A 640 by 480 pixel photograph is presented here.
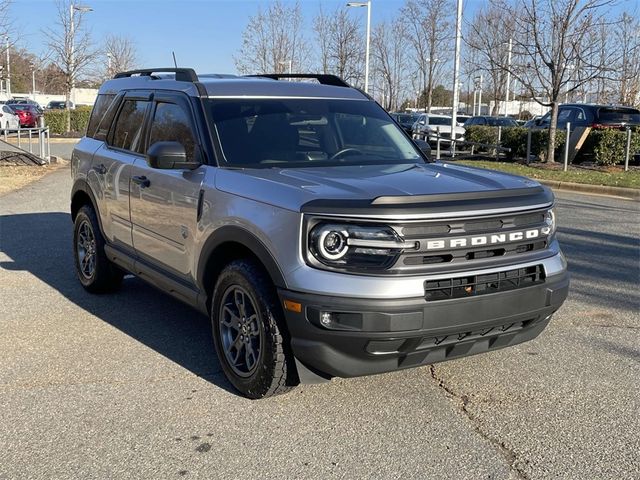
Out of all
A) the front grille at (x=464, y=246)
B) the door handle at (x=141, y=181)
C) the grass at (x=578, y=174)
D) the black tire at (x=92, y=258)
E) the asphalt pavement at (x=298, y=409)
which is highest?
the door handle at (x=141, y=181)

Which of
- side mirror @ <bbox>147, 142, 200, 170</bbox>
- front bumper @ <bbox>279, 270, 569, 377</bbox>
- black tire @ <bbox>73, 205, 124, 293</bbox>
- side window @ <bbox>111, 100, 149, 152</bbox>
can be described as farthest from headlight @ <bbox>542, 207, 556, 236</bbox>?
black tire @ <bbox>73, 205, 124, 293</bbox>

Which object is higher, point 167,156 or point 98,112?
point 98,112

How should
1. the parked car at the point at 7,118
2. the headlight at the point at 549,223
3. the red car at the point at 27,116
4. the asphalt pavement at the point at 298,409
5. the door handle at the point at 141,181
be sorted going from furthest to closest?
the red car at the point at 27,116 → the parked car at the point at 7,118 → the door handle at the point at 141,181 → the headlight at the point at 549,223 → the asphalt pavement at the point at 298,409

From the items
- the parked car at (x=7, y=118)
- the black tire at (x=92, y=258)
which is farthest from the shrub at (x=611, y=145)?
the parked car at (x=7, y=118)

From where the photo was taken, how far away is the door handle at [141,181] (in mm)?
4953

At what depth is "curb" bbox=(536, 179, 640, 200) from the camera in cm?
1341

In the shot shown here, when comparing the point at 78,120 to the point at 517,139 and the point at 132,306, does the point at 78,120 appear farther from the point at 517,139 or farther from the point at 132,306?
the point at 132,306

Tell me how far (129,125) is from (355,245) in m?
3.01

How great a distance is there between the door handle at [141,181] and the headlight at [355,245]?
1953 mm

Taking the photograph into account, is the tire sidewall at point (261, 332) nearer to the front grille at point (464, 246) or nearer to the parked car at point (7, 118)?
the front grille at point (464, 246)

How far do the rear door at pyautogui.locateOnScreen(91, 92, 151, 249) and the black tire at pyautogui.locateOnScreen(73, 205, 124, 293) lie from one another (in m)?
0.21

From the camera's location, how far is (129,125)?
567cm

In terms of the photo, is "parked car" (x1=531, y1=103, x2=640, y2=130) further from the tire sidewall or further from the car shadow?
the tire sidewall

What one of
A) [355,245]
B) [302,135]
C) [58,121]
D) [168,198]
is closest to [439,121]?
[58,121]
